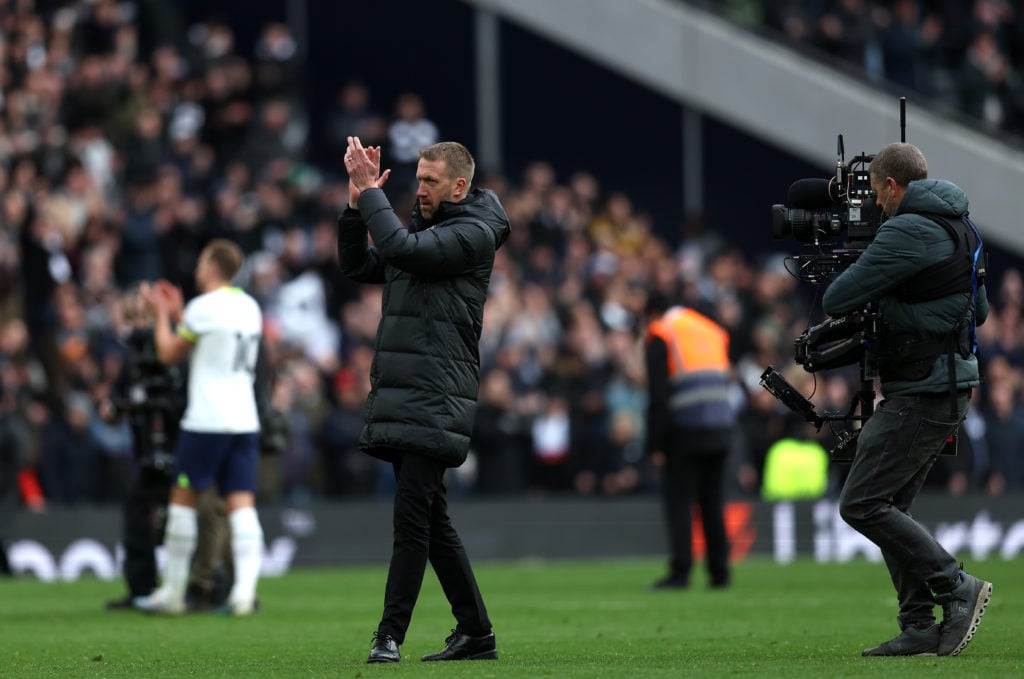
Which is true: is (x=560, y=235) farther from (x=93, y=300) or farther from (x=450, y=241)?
(x=450, y=241)

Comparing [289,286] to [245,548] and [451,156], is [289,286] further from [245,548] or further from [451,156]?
[451,156]

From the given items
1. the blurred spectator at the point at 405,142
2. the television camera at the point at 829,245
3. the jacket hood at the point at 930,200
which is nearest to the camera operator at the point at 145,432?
the television camera at the point at 829,245

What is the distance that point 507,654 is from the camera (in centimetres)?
941

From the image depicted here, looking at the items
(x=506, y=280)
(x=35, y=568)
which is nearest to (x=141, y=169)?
(x=506, y=280)

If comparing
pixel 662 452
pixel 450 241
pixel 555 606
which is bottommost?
pixel 555 606

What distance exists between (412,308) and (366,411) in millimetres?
509

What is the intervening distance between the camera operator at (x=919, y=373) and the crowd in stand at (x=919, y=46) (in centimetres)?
1805

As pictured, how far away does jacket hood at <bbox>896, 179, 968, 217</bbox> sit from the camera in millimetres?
8727

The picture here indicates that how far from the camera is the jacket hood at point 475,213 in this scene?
891 cm

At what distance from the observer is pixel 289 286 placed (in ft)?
72.4

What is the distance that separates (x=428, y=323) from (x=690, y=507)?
6487mm

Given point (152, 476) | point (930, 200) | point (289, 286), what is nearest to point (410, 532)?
point (930, 200)

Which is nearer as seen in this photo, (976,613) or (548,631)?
(976,613)

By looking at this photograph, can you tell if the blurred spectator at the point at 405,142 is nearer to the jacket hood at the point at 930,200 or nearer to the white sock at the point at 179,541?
the white sock at the point at 179,541
